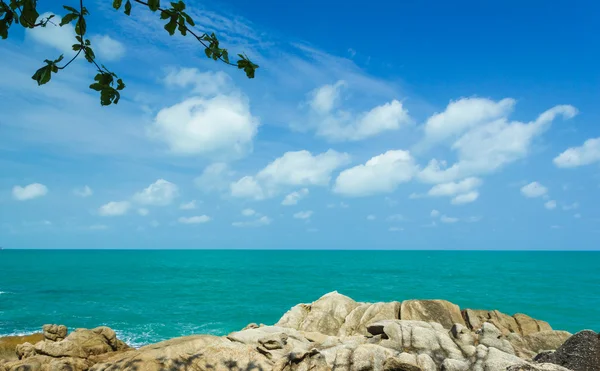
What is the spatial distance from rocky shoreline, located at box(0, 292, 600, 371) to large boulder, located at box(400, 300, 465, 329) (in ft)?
0.27

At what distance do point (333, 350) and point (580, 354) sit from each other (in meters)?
9.31

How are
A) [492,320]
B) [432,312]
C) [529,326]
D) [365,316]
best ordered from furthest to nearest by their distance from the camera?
[492,320] < [529,326] < [432,312] < [365,316]

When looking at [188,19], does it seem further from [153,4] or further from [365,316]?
[365,316]

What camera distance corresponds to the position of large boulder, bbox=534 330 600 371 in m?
15.5

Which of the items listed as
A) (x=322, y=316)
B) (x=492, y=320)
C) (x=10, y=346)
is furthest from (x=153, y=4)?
(x=492, y=320)

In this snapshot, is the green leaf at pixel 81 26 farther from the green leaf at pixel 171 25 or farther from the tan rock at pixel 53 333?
the tan rock at pixel 53 333

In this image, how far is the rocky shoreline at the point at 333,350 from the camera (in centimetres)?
1639

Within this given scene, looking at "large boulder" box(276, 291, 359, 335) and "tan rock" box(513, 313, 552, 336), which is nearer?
"large boulder" box(276, 291, 359, 335)

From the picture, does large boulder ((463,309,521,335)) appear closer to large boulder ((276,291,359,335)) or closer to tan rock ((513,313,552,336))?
tan rock ((513,313,552,336))

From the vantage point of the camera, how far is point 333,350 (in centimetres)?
1844

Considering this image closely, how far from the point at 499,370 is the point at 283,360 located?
8.68 meters

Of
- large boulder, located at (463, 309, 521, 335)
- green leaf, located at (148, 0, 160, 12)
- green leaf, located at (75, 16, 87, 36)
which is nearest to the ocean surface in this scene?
large boulder, located at (463, 309, 521, 335)

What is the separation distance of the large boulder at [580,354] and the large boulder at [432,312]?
1199 centimetres

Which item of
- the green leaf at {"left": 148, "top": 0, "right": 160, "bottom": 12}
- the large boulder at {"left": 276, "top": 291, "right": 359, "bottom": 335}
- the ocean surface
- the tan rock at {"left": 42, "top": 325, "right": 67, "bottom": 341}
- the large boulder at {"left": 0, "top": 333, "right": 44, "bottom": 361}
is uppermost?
the green leaf at {"left": 148, "top": 0, "right": 160, "bottom": 12}
